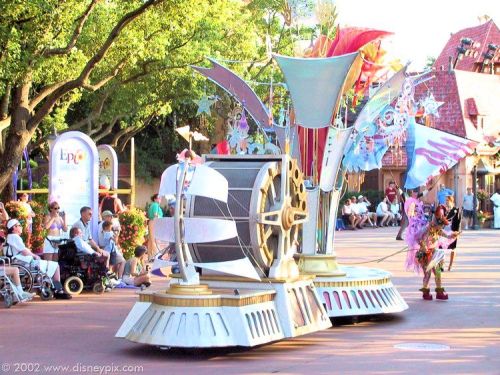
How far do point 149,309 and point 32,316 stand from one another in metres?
3.53

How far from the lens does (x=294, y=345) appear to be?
10.4 metres

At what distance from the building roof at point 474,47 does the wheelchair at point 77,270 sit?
35.9m

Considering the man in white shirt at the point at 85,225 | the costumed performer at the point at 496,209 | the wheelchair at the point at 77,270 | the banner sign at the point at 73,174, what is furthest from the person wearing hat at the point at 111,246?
the costumed performer at the point at 496,209

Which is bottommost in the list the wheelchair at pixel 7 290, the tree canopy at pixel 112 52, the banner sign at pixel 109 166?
the wheelchair at pixel 7 290

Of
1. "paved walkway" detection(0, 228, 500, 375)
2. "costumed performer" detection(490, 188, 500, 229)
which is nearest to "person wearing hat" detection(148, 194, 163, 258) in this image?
"paved walkway" detection(0, 228, 500, 375)

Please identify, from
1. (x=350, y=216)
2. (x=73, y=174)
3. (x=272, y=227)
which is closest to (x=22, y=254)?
(x=73, y=174)

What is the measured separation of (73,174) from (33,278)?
181 inches

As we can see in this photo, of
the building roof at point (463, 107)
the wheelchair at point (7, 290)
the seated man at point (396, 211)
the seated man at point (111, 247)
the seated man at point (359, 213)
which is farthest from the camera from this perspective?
the building roof at point (463, 107)

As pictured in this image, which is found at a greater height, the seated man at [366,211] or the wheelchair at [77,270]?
the seated man at [366,211]

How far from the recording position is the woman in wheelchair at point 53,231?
15.4 m

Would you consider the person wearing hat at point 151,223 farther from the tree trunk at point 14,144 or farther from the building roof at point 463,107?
the building roof at point 463,107

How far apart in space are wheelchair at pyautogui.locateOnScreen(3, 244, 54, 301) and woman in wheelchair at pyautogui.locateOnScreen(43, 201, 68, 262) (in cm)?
117

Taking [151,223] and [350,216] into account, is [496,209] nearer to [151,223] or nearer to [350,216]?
[350,216]

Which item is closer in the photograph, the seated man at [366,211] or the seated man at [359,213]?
the seated man at [359,213]
